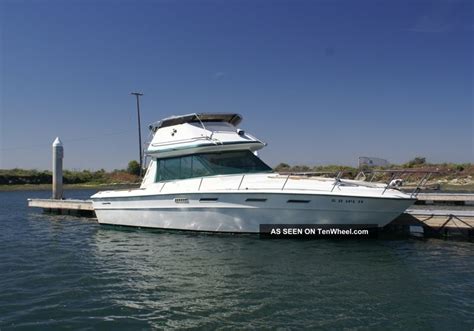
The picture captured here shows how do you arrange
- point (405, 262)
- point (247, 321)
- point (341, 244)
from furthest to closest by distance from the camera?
point (341, 244) < point (405, 262) < point (247, 321)

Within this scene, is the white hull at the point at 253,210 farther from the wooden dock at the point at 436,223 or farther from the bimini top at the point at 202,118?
the bimini top at the point at 202,118

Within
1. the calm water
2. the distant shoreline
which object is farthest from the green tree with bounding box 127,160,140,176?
the calm water

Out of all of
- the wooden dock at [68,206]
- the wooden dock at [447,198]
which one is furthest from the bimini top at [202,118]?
the wooden dock at [447,198]

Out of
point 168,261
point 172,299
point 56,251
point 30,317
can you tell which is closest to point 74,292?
point 30,317

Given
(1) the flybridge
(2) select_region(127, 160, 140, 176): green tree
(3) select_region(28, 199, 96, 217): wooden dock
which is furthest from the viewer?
(2) select_region(127, 160, 140, 176): green tree

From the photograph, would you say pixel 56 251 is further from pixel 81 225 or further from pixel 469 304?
pixel 469 304

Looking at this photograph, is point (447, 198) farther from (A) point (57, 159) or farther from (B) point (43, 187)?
(B) point (43, 187)

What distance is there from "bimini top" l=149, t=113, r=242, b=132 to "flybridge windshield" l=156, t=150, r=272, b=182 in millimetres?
1559

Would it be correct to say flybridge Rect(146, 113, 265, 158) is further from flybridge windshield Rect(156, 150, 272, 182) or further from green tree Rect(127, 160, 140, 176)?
green tree Rect(127, 160, 140, 176)

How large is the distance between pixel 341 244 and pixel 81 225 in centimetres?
1214

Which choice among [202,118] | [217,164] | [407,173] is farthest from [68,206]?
[407,173]

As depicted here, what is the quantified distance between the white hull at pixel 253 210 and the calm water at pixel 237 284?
0.65 metres

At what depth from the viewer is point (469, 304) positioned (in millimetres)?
6902

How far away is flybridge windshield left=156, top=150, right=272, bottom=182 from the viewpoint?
1425cm
